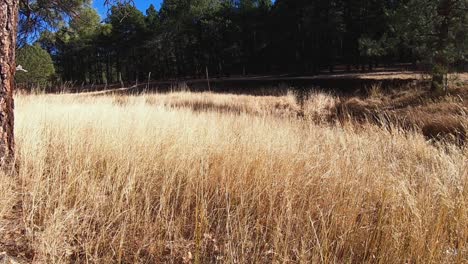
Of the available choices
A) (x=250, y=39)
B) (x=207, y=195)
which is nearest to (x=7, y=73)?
(x=207, y=195)

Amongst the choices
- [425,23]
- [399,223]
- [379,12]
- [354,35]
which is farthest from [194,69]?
[399,223]

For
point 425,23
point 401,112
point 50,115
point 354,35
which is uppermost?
point 354,35

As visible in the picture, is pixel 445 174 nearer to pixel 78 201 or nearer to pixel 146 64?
pixel 78 201

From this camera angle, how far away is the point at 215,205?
7.13 ft

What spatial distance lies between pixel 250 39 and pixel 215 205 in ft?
140

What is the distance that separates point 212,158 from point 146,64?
53173 millimetres

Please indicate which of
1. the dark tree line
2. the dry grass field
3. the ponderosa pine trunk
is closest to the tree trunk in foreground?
the dry grass field

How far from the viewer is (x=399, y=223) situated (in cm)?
176

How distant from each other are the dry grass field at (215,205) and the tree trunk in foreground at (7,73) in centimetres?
17

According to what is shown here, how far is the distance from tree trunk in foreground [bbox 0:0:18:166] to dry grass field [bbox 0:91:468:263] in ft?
0.55

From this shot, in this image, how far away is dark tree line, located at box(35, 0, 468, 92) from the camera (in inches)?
1111

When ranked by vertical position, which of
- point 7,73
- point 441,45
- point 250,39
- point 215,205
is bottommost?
point 215,205

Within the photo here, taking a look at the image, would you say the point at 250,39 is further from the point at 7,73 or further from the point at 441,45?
the point at 7,73

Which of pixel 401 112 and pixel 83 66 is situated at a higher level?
pixel 83 66
